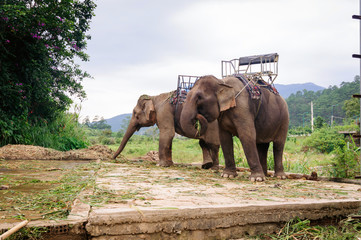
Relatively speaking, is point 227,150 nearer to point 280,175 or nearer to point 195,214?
point 280,175

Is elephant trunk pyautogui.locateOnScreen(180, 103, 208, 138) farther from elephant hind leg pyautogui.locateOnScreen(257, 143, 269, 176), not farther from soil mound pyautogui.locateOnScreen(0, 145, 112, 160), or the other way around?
soil mound pyautogui.locateOnScreen(0, 145, 112, 160)

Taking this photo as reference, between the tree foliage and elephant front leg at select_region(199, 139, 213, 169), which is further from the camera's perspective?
the tree foliage

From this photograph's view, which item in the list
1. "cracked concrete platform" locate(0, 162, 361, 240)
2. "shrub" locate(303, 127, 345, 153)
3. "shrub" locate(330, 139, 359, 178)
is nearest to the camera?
"cracked concrete platform" locate(0, 162, 361, 240)

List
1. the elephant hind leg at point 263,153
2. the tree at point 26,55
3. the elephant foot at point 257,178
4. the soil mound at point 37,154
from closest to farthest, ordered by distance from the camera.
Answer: the elephant foot at point 257,178 < the elephant hind leg at point 263,153 < the soil mound at point 37,154 < the tree at point 26,55

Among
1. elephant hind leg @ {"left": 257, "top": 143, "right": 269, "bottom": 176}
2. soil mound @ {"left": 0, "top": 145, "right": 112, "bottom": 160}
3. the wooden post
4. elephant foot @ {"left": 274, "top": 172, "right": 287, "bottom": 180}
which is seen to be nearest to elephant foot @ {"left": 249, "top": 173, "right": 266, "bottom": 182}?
elephant foot @ {"left": 274, "top": 172, "right": 287, "bottom": 180}

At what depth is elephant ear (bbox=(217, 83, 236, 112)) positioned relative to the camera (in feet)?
17.3

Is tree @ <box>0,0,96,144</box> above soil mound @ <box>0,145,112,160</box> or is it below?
above

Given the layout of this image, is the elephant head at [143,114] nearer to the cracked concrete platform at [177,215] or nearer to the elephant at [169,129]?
the elephant at [169,129]

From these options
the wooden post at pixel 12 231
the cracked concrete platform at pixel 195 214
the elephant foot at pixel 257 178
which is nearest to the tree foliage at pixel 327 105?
the elephant foot at pixel 257 178

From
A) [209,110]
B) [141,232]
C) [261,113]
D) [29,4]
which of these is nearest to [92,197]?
[141,232]

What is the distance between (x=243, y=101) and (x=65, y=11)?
325 inches

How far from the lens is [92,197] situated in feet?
9.20

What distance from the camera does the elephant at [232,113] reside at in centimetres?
524

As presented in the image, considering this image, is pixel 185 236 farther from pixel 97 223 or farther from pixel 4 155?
pixel 4 155
